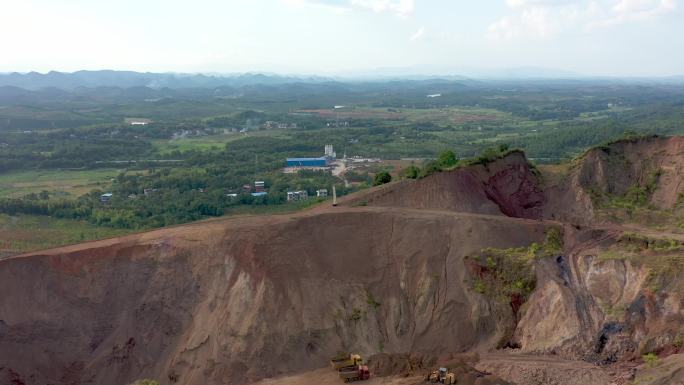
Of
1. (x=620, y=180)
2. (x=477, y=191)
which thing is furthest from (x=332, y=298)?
(x=620, y=180)

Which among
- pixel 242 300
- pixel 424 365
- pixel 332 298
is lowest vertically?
pixel 424 365

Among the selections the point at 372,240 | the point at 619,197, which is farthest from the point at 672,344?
the point at 619,197

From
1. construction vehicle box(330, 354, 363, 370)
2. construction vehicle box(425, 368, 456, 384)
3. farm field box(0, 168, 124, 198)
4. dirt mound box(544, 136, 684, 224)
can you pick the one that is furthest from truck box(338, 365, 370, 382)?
farm field box(0, 168, 124, 198)

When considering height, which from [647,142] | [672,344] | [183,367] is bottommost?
[183,367]

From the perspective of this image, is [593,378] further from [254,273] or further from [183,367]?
[183,367]

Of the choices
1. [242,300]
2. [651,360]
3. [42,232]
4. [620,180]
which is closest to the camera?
[651,360]

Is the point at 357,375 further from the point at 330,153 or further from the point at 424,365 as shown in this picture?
the point at 330,153

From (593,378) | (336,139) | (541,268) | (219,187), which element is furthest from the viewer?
(336,139)
